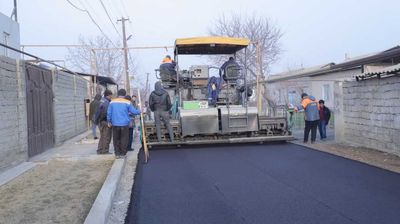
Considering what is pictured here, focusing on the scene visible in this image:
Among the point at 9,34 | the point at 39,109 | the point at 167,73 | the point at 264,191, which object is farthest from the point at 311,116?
the point at 9,34

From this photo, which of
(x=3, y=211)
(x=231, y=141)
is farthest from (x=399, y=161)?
(x=3, y=211)

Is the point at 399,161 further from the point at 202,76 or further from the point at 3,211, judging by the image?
the point at 3,211

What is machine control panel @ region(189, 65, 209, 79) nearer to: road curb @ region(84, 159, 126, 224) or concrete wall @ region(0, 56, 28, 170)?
concrete wall @ region(0, 56, 28, 170)

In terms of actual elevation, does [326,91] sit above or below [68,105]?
above

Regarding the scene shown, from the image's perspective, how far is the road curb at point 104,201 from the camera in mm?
5163

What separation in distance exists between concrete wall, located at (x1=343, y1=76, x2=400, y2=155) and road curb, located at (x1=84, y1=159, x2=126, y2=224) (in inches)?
264

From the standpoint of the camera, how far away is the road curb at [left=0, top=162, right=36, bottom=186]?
7948 mm

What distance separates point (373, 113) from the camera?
39.9 ft

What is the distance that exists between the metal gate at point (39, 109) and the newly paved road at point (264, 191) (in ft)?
10.2

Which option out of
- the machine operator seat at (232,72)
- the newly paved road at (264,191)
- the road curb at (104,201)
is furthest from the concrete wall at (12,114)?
the machine operator seat at (232,72)

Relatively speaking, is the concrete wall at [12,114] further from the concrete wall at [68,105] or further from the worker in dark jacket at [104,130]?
the concrete wall at [68,105]

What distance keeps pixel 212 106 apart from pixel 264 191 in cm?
670

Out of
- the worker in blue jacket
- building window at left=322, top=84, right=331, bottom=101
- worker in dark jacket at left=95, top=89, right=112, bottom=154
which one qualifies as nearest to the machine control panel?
worker in dark jacket at left=95, top=89, right=112, bottom=154

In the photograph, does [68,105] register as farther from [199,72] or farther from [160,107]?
[199,72]
